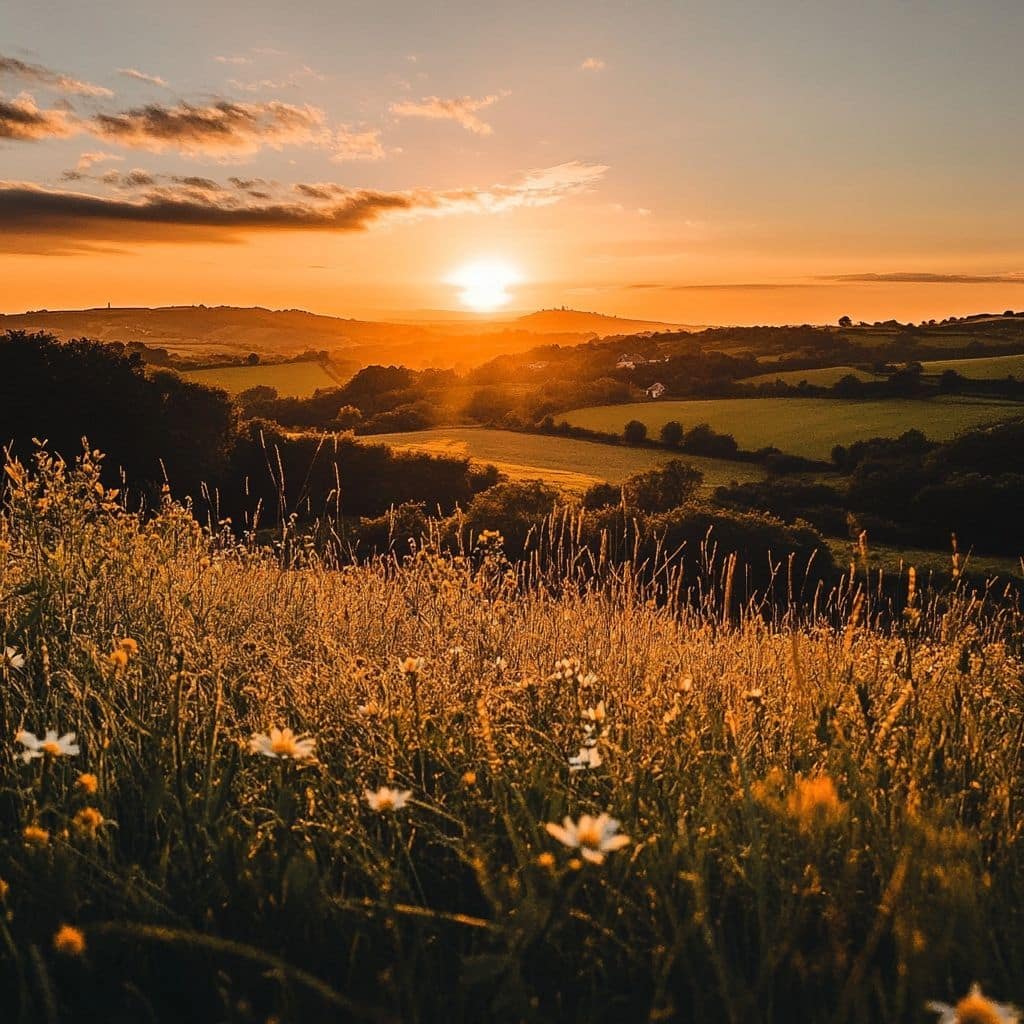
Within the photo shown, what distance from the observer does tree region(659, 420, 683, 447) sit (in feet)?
188

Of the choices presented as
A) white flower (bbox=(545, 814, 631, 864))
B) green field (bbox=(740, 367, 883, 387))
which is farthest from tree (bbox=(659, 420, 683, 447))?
white flower (bbox=(545, 814, 631, 864))

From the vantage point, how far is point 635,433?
193 ft

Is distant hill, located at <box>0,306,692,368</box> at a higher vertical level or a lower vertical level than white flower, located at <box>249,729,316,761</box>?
higher

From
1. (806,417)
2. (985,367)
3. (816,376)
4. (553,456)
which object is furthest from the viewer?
(985,367)

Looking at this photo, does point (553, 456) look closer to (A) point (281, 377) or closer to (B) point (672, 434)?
(B) point (672, 434)

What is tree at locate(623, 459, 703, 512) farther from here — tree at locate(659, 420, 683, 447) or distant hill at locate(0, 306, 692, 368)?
distant hill at locate(0, 306, 692, 368)

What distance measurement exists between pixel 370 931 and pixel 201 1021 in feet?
1.22

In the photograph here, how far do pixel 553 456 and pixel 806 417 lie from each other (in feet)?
64.5

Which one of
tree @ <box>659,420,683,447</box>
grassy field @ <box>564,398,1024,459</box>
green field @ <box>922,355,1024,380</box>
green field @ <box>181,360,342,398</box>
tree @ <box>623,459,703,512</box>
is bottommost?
tree @ <box>623,459,703,512</box>

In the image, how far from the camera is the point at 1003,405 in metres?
63.8

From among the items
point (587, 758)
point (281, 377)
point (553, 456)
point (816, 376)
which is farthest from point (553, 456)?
point (587, 758)

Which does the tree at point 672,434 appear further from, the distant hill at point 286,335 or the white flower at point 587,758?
the white flower at point 587,758

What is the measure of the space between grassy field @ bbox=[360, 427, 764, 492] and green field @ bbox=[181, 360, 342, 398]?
50.1 feet

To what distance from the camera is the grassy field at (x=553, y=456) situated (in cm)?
4528
